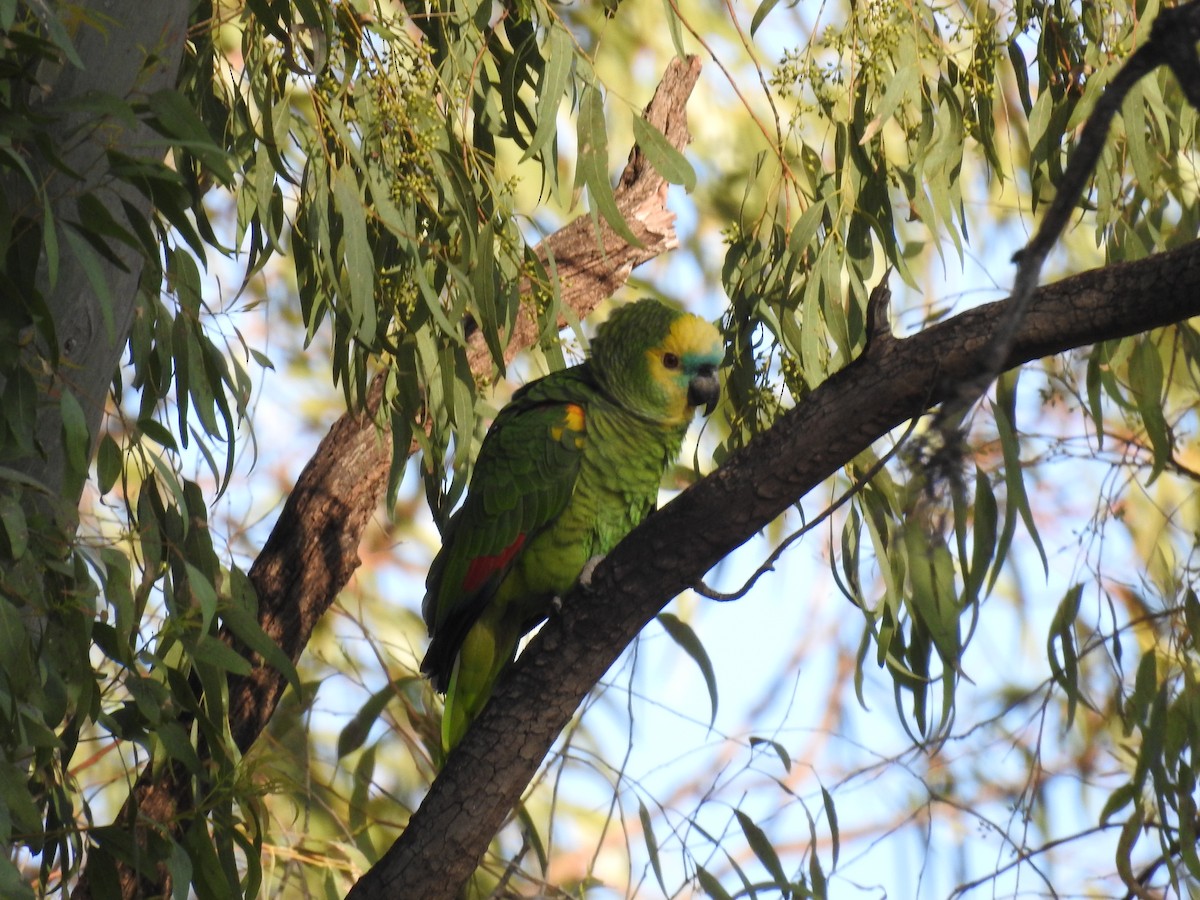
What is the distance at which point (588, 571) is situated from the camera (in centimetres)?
202

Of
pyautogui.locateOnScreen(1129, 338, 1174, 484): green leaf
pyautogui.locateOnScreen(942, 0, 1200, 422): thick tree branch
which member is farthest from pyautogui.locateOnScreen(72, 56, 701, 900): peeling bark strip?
pyautogui.locateOnScreen(942, 0, 1200, 422): thick tree branch

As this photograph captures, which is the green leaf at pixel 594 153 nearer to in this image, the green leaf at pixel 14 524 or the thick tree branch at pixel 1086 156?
the green leaf at pixel 14 524

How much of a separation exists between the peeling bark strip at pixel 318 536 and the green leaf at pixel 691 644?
524mm

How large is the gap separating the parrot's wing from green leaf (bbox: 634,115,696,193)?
0.73 m

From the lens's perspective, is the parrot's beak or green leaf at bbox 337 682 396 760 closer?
the parrot's beak

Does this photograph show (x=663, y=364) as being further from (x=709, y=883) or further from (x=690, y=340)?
(x=709, y=883)

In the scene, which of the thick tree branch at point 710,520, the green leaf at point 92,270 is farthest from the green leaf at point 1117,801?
the green leaf at point 92,270

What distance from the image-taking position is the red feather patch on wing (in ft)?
7.20

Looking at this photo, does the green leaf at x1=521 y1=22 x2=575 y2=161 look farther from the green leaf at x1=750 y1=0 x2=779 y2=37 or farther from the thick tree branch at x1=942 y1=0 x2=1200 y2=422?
the thick tree branch at x1=942 y1=0 x2=1200 y2=422

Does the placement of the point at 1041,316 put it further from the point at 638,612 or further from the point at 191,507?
the point at 191,507

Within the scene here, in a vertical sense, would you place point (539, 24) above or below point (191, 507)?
above

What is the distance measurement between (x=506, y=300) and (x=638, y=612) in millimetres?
446

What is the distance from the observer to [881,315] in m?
1.33

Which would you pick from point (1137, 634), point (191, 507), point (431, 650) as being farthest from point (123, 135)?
point (1137, 634)
